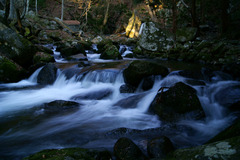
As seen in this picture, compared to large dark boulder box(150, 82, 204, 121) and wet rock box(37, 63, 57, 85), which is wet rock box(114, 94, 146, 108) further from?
wet rock box(37, 63, 57, 85)

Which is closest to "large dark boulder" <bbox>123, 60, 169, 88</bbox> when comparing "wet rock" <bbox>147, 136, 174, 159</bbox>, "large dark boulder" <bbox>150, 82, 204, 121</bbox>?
"large dark boulder" <bbox>150, 82, 204, 121</bbox>

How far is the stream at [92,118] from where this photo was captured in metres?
3.50

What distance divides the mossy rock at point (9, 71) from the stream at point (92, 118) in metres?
0.30

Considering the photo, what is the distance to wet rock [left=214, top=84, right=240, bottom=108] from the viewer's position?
16.3 ft

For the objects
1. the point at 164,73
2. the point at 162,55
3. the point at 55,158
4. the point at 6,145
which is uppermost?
the point at 162,55

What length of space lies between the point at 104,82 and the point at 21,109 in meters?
3.42

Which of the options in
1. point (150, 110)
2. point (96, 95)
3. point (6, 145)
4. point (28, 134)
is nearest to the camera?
point (6, 145)

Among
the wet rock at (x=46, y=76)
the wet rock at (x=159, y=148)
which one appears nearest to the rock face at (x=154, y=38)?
the wet rock at (x=46, y=76)

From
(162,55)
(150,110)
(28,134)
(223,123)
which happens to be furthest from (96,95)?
(162,55)

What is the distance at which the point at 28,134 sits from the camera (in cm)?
379

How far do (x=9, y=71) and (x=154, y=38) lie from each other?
984cm

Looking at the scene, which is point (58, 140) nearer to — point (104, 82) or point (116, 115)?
point (116, 115)

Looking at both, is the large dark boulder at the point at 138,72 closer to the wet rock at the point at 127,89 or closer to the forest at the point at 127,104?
the forest at the point at 127,104

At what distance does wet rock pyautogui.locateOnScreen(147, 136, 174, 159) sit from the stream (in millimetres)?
317
